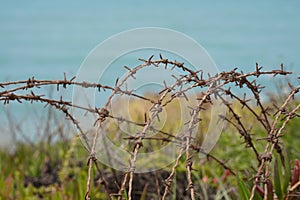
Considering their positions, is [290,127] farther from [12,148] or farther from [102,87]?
[12,148]

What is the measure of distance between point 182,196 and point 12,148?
3.35 meters

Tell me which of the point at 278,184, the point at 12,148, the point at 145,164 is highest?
the point at 12,148

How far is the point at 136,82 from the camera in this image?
302 cm

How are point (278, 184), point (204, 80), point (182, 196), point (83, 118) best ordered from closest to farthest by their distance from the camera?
point (204, 80) < point (278, 184) < point (83, 118) < point (182, 196)

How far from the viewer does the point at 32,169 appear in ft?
20.4

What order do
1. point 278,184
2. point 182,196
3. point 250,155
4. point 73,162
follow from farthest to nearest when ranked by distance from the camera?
point 73,162 → point 250,155 → point 182,196 → point 278,184

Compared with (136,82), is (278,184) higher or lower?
lower

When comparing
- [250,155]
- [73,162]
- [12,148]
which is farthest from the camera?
[12,148]

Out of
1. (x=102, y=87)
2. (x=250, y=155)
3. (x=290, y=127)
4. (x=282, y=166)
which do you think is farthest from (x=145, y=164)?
(x=102, y=87)

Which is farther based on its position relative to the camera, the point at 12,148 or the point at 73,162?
the point at 12,148

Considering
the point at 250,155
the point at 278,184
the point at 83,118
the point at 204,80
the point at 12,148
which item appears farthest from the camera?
the point at 12,148

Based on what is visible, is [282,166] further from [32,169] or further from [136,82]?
[32,169]

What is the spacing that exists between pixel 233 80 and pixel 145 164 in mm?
A: 2306

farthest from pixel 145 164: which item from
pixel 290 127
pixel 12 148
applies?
pixel 12 148
